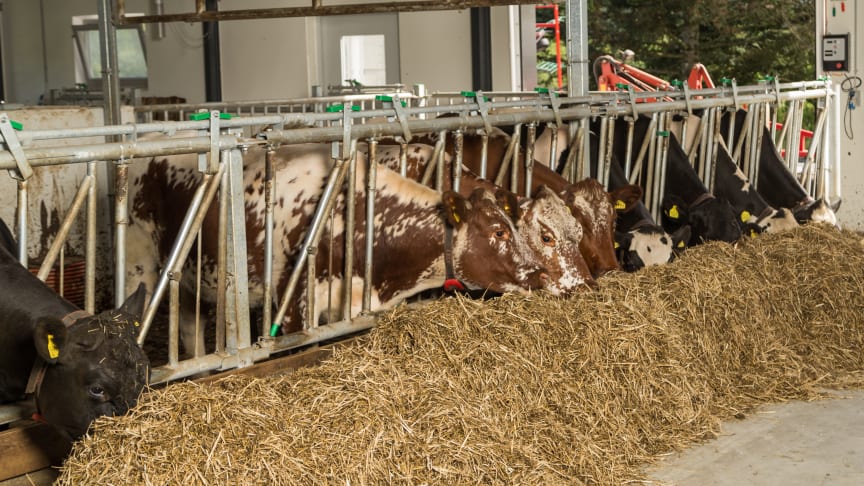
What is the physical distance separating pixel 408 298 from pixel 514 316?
4.44ft

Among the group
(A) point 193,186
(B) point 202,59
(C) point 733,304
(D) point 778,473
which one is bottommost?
(D) point 778,473

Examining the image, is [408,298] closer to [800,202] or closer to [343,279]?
[343,279]

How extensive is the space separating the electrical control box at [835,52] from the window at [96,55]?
11.7 metres

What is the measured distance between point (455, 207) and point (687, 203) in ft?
9.26

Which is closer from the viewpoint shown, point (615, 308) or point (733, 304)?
point (615, 308)

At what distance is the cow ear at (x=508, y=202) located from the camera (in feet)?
17.3

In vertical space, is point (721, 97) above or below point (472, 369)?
above

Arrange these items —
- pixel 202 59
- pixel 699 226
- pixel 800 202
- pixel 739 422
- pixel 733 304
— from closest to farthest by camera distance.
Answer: pixel 739 422 → pixel 733 304 → pixel 699 226 → pixel 800 202 → pixel 202 59

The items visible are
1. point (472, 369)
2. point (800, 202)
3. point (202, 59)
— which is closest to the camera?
point (472, 369)

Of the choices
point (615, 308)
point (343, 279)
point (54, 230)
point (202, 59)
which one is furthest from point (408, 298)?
point (202, 59)

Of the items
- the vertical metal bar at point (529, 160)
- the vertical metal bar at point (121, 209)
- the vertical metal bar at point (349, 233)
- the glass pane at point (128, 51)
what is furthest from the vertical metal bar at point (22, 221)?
the glass pane at point (128, 51)

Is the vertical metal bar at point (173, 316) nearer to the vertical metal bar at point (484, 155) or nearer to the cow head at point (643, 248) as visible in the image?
the vertical metal bar at point (484, 155)

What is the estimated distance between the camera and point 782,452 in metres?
4.93

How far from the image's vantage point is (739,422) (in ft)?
17.7
